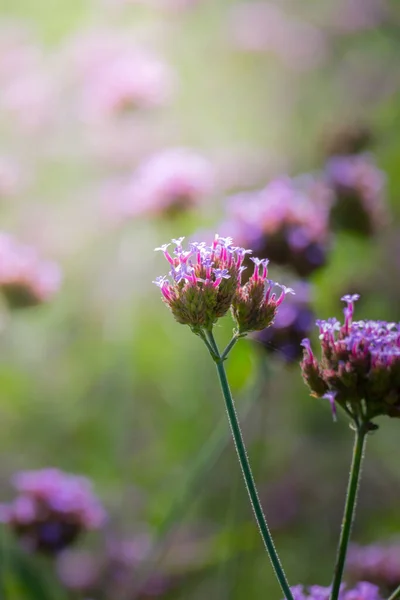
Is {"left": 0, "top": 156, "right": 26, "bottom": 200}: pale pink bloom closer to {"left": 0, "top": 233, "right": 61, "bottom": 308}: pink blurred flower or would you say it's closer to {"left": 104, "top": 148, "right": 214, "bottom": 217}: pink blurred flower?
{"left": 104, "top": 148, "right": 214, "bottom": 217}: pink blurred flower

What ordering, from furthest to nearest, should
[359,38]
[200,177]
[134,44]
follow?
[359,38] < [134,44] < [200,177]

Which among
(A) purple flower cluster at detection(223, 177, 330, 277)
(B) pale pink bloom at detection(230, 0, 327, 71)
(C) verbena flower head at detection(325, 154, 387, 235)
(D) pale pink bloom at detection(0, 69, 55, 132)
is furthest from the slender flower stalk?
(B) pale pink bloom at detection(230, 0, 327, 71)

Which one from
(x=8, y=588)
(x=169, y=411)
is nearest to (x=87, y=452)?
(x=169, y=411)

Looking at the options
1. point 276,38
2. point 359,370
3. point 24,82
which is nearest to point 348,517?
point 359,370

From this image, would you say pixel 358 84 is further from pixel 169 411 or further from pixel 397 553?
pixel 397 553

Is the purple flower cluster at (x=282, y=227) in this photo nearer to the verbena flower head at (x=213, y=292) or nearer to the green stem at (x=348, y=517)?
the verbena flower head at (x=213, y=292)
